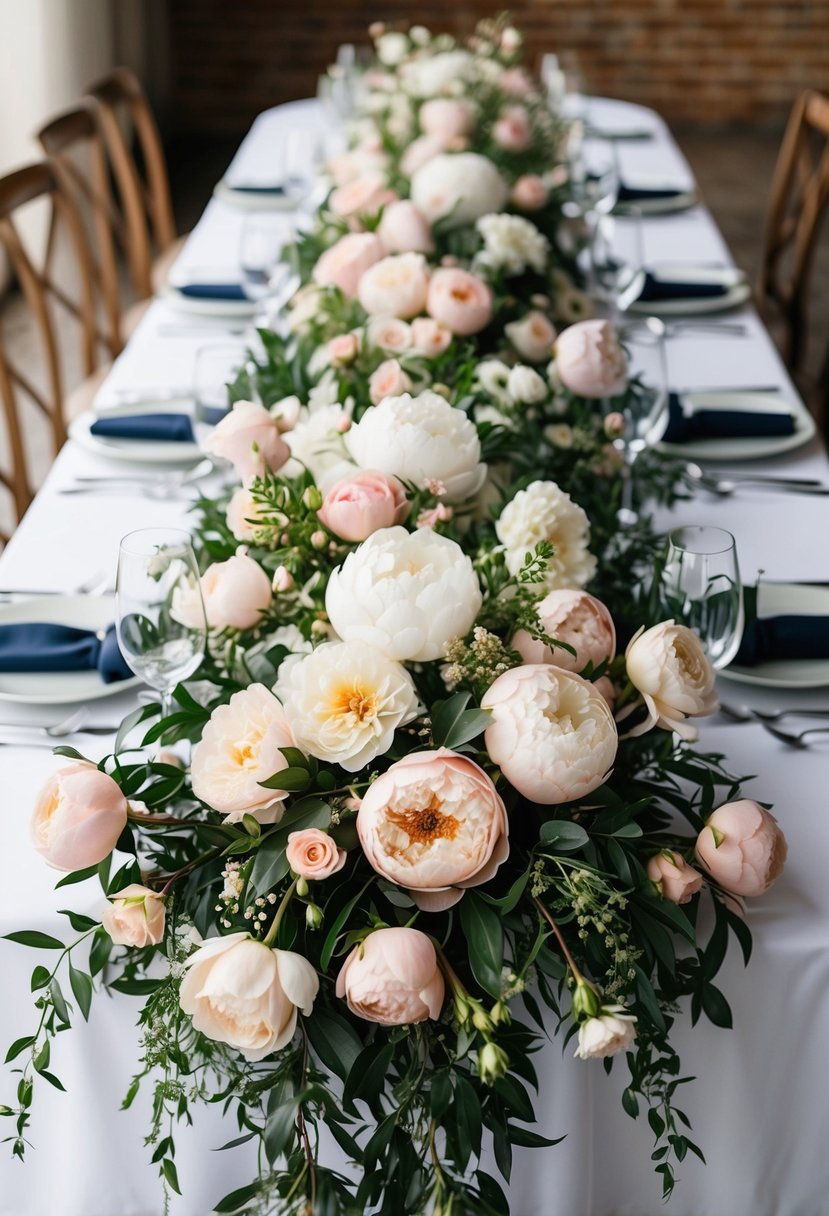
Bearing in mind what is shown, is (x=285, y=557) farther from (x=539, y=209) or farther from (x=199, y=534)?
(x=539, y=209)

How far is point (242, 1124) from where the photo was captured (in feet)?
2.69

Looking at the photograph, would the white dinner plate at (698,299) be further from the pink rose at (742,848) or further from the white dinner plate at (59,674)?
the pink rose at (742,848)

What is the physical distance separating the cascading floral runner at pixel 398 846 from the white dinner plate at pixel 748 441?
2.44 feet

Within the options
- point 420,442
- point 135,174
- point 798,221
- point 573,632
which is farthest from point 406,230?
point 135,174

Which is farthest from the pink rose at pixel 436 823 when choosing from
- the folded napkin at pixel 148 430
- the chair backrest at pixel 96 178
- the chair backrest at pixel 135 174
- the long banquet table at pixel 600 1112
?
the chair backrest at pixel 135 174

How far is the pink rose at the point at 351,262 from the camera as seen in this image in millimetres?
1679

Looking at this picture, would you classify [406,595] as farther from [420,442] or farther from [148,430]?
[148,430]

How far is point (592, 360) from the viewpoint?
1.41 m

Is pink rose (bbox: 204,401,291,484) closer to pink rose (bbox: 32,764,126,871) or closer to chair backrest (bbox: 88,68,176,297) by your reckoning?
pink rose (bbox: 32,764,126,871)

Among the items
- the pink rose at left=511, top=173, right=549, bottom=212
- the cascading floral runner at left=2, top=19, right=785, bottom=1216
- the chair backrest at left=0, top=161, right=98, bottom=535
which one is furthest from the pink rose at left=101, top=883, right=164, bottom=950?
the pink rose at left=511, top=173, right=549, bottom=212

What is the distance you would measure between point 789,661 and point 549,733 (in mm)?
630

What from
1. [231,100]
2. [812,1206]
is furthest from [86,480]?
[231,100]

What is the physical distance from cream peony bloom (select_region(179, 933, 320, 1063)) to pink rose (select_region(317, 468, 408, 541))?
1.18 feet

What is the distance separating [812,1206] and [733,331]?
172 centimetres
